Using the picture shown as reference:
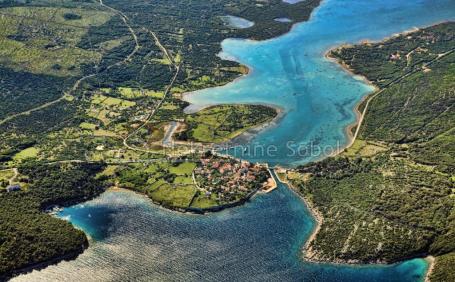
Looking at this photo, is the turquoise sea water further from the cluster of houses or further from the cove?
the cove

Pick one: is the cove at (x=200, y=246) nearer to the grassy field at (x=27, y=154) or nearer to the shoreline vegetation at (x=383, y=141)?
the shoreline vegetation at (x=383, y=141)

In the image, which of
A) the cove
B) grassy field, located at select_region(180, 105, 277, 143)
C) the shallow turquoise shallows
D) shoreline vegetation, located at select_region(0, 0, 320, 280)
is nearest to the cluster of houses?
shoreline vegetation, located at select_region(0, 0, 320, 280)

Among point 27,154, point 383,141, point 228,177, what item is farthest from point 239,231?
point 27,154

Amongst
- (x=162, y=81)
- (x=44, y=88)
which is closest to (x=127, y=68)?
(x=162, y=81)

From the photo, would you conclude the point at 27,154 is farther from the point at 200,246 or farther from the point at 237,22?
the point at 237,22

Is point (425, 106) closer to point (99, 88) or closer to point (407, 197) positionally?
point (407, 197)
